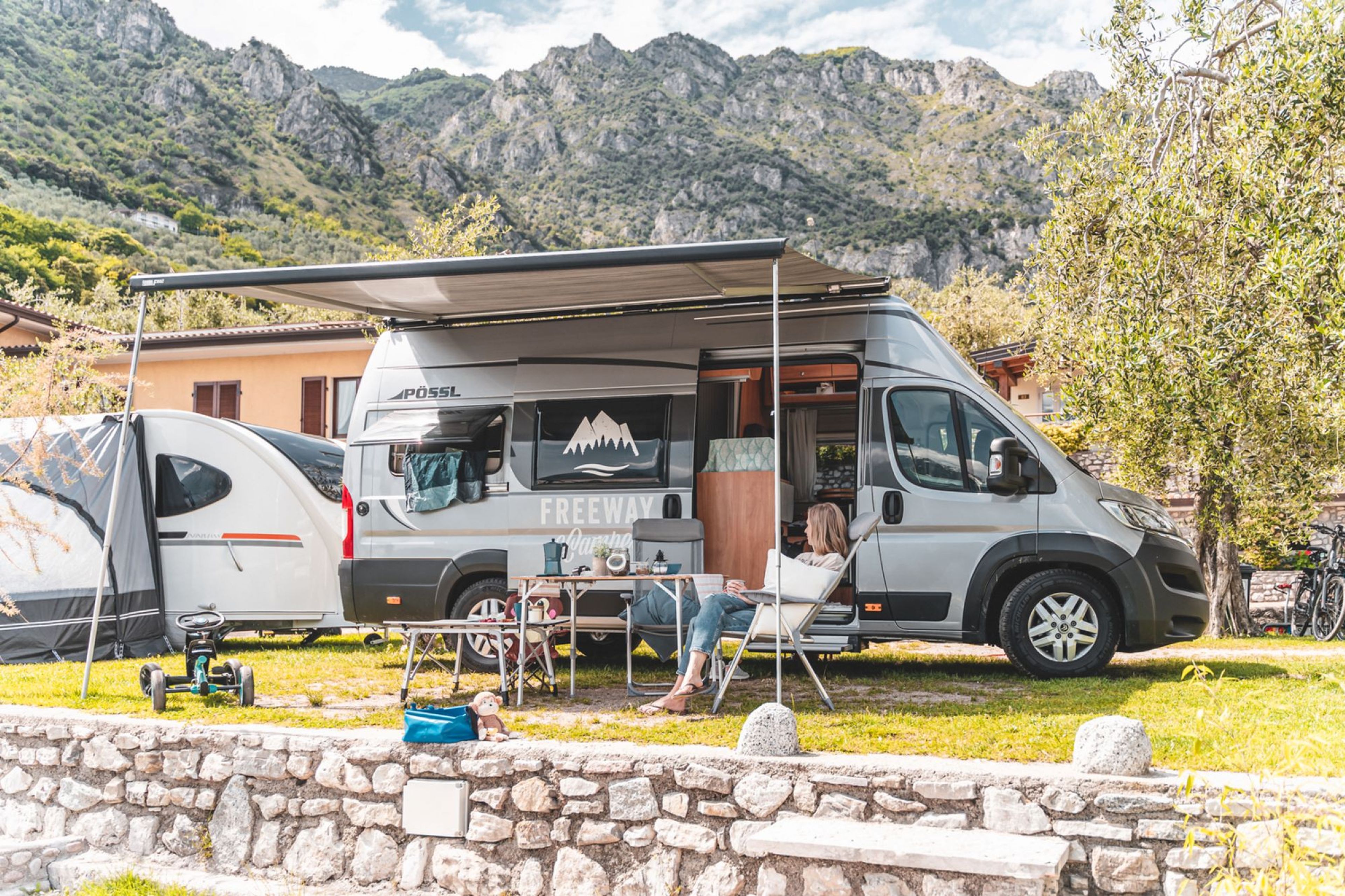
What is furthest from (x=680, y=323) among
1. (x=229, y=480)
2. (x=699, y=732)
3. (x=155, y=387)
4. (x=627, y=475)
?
(x=155, y=387)

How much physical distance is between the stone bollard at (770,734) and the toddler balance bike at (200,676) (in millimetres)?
3181

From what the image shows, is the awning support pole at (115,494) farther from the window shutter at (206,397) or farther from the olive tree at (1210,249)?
the window shutter at (206,397)

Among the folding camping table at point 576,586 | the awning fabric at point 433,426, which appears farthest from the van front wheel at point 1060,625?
the awning fabric at point 433,426

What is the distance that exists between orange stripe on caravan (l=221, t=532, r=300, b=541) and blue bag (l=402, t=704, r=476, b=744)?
5.40 m

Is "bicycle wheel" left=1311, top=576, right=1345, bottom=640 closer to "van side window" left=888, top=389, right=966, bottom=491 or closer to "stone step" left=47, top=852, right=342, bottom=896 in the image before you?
"van side window" left=888, top=389, right=966, bottom=491

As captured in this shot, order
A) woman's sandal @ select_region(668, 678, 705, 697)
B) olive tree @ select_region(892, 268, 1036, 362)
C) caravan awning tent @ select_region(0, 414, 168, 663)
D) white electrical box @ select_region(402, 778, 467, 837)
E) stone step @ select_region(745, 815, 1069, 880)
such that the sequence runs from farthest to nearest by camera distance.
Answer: olive tree @ select_region(892, 268, 1036, 362)
caravan awning tent @ select_region(0, 414, 168, 663)
woman's sandal @ select_region(668, 678, 705, 697)
white electrical box @ select_region(402, 778, 467, 837)
stone step @ select_region(745, 815, 1069, 880)

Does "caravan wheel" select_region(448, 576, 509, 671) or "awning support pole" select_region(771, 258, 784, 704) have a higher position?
"awning support pole" select_region(771, 258, 784, 704)

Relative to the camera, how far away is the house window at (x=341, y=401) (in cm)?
2011

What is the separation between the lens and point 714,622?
590cm

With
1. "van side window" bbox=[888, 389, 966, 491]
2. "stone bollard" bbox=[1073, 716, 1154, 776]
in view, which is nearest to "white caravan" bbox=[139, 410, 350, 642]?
"van side window" bbox=[888, 389, 966, 491]

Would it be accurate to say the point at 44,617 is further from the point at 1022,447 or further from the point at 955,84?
the point at 955,84

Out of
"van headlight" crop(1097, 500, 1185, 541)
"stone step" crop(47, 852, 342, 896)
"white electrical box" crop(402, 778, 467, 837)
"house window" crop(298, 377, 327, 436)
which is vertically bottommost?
"stone step" crop(47, 852, 342, 896)

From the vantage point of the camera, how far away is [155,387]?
21203mm

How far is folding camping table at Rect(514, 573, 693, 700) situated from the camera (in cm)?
615
